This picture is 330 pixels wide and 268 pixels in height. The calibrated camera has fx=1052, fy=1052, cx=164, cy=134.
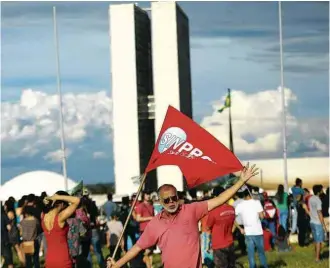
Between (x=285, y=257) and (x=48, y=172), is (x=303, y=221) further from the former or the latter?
(x=48, y=172)

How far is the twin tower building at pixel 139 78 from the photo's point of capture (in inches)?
2116

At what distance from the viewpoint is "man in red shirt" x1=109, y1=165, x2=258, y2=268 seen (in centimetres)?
854

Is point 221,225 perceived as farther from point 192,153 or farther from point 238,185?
point 238,185

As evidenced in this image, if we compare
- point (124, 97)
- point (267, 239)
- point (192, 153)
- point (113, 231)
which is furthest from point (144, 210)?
point (124, 97)

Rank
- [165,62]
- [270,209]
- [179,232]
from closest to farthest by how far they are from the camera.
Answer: [179,232]
[270,209]
[165,62]

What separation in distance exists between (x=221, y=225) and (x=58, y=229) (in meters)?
3.75

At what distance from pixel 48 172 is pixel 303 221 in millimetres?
22238

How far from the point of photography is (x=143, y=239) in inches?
343

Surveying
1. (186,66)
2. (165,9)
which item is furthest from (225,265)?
(186,66)

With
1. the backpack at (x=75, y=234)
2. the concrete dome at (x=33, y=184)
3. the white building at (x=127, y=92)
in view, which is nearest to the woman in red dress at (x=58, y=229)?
the backpack at (x=75, y=234)

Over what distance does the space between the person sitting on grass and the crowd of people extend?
2 centimetres

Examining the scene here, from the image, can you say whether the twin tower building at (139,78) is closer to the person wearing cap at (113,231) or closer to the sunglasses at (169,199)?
the person wearing cap at (113,231)

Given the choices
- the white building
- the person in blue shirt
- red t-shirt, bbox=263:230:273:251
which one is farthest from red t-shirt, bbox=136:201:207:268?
the white building

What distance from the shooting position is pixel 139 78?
57.5 m
